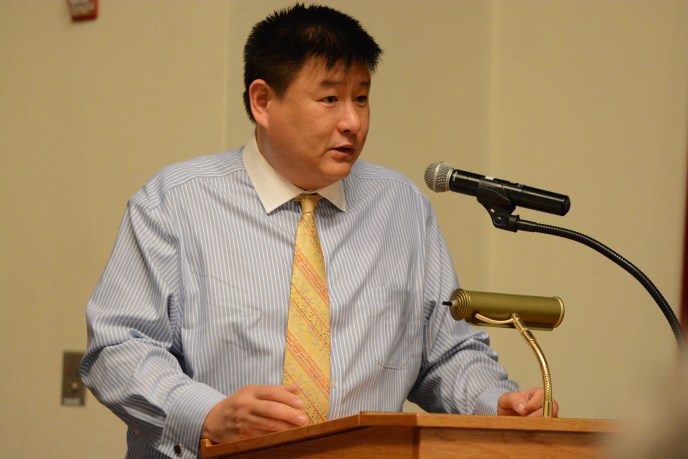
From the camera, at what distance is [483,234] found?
396 cm

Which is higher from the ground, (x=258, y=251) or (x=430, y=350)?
(x=258, y=251)

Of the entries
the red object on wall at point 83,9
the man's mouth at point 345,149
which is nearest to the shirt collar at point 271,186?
the man's mouth at point 345,149

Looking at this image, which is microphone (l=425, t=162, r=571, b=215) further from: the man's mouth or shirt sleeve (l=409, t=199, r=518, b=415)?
shirt sleeve (l=409, t=199, r=518, b=415)

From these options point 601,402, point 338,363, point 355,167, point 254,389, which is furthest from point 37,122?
point 601,402

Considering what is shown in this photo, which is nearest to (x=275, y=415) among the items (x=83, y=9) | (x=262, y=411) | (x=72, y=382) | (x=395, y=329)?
(x=262, y=411)

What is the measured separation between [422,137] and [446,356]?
1505 millimetres

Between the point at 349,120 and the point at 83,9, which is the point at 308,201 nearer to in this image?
the point at 349,120

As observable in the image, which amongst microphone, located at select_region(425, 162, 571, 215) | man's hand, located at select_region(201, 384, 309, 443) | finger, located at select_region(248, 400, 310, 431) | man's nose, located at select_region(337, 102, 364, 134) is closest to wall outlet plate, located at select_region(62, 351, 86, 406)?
man's nose, located at select_region(337, 102, 364, 134)

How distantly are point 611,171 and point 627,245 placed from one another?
29cm

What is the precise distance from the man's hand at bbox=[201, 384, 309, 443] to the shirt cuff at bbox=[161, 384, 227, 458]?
121 mm

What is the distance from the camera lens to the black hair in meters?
2.32

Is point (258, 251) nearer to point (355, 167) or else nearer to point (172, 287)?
point (172, 287)

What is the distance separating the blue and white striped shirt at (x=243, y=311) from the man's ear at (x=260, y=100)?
8 cm

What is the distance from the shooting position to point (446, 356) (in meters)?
2.44
